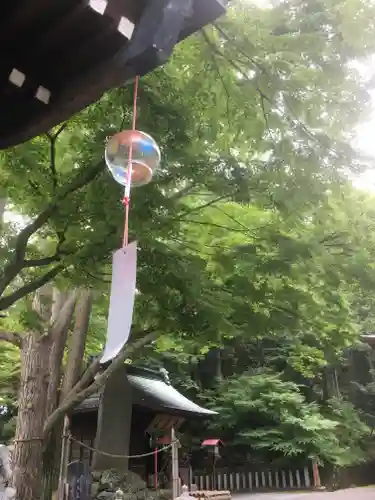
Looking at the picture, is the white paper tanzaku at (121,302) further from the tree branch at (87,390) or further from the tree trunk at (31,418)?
the tree trunk at (31,418)

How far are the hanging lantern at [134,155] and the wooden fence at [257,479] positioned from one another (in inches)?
694

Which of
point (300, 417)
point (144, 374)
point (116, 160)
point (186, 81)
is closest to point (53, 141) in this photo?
point (186, 81)

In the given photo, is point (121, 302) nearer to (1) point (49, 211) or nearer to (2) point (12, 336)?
(1) point (49, 211)

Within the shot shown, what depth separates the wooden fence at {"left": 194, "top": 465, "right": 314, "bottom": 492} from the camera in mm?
18766

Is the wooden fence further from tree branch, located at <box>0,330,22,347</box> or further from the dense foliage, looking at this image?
the dense foliage

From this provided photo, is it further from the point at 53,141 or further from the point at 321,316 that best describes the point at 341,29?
the point at 321,316

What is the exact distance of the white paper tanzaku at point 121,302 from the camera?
6.99 feet

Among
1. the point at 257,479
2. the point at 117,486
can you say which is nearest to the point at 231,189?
the point at 117,486

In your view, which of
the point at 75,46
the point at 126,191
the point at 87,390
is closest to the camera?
the point at 75,46

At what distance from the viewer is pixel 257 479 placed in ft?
63.3

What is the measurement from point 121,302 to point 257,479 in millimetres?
19278

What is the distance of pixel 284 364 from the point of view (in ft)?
72.3

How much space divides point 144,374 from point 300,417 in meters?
7.28

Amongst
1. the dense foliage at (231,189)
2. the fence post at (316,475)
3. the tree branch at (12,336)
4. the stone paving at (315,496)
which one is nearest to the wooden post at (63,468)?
the tree branch at (12,336)
